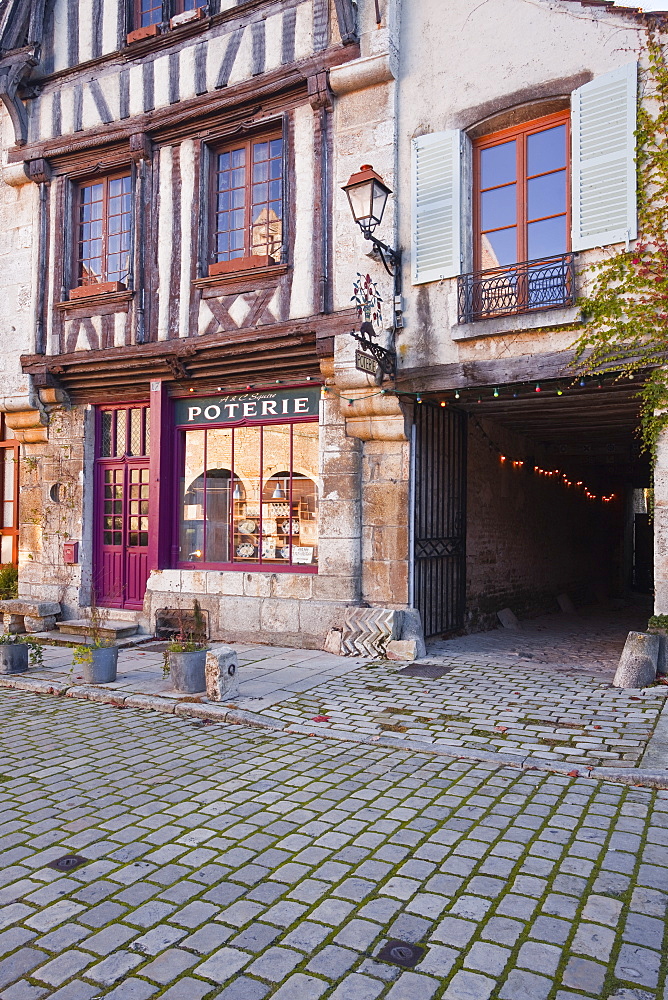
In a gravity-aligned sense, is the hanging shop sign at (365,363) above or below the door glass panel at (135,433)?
above

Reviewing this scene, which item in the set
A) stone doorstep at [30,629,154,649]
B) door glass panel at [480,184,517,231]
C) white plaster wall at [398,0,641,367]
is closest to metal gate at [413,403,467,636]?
white plaster wall at [398,0,641,367]

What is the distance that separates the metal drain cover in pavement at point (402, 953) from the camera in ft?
8.08

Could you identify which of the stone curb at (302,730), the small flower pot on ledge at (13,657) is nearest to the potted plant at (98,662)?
the stone curb at (302,730)

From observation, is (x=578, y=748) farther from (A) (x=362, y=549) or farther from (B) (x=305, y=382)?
(B) (x=305, y=382)

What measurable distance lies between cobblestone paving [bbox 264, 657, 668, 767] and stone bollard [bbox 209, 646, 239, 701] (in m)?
0.45

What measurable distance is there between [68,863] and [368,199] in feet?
19.4

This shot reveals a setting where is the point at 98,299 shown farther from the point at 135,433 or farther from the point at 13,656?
the point at 13,656

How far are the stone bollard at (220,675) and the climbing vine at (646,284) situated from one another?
12.7 feet

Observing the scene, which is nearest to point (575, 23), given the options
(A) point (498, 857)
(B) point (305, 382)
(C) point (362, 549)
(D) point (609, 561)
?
(B) point (305, 382)

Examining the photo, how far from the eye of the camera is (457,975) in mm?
2385

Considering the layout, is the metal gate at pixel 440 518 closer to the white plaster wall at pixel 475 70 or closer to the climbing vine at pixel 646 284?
the white plaster wall at pixel 475 70

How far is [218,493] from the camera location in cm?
930

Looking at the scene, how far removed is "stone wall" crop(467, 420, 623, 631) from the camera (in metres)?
9.85

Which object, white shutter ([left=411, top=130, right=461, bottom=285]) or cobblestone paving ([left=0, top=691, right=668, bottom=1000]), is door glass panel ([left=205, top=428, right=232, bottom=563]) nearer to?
white shutter ([left=411, top=130, right=461, bottom=285])
